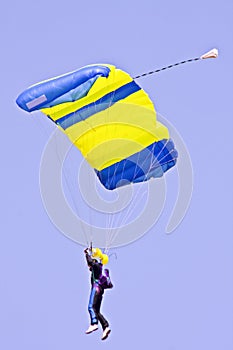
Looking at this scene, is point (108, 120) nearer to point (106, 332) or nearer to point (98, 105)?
point (98, 105)

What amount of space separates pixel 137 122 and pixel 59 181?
2.08 meters

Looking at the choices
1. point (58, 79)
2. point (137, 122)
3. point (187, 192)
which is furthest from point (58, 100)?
point (187, 192)

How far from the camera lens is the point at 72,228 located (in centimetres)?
2783

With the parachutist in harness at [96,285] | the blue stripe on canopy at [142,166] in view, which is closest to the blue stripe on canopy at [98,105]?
the blue stripe on canopy at [142,166]

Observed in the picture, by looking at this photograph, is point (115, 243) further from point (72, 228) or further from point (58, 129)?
point (58, 129)

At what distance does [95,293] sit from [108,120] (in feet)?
12.3

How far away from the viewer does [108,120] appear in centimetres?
2778

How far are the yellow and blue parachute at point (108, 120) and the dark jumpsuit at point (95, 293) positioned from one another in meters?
3.02

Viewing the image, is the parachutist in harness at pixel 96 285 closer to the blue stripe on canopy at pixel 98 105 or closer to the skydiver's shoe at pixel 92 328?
the skydiver's shoe at pixel 92 328

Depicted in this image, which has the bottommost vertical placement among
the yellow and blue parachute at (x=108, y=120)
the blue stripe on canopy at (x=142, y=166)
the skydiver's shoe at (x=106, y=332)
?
the skydiver's shoe at (x=106, y=332)

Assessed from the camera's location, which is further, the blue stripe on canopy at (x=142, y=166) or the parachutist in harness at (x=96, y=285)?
the blue stripe on canopy at (x=142, y=166)

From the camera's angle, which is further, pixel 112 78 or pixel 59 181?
pixel 59 181

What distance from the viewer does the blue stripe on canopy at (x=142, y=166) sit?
28562 millimetres

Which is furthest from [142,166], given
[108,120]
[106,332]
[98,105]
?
[106,332]
